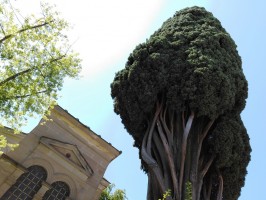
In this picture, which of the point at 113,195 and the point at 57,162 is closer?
the point at 57,162

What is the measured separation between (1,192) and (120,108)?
8.54m

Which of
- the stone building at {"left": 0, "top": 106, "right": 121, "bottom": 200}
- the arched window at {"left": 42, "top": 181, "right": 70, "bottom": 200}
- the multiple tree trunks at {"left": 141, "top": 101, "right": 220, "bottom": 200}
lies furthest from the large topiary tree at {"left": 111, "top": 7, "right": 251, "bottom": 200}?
the arched window at {"left": 42, "top": 181, "right": 70, "bottom": 200}

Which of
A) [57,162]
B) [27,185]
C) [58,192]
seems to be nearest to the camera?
[27,185]

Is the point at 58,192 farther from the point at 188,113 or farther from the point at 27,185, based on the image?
the point at 188,113

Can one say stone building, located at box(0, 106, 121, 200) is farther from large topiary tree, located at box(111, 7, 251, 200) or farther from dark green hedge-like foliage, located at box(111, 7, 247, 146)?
dark green hedge-like foliage, located at box(111, 7, 247, 146)

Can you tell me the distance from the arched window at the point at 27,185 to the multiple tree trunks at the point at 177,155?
492cm

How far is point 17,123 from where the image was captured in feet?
29.2

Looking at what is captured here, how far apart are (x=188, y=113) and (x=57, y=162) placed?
7.06 m

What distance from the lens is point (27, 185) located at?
13.4 metres

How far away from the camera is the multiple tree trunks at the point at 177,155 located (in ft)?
47.3

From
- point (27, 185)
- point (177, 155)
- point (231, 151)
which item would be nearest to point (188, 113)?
point (177, 155)

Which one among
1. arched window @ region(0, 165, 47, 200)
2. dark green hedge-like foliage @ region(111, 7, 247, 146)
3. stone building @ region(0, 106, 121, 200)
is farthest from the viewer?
dark green hedge-like foliage @ region(111, 7, 247, 146)

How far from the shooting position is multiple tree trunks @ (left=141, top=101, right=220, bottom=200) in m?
14.4

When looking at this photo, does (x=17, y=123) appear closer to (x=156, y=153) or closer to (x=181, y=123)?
(x=156, y=153)
